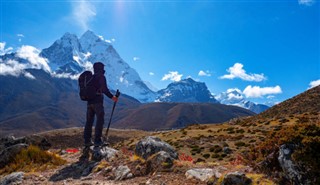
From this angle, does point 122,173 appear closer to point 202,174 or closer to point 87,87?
point 202,174

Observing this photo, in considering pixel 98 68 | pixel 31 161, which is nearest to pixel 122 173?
pixel 98 68

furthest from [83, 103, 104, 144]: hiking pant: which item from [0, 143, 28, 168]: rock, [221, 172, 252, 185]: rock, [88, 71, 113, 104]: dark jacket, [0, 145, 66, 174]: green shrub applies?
[221, 172, 252, 185]: rock

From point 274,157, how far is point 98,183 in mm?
5560

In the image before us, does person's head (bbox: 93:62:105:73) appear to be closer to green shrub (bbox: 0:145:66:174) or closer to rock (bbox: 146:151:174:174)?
green shrub (bbox: 0:145:66:174)

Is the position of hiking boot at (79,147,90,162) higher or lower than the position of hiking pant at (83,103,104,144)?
lower

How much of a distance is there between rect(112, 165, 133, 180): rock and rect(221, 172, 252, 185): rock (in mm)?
4019

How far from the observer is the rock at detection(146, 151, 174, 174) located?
10057mm

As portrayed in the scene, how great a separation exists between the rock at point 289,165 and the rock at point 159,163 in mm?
4098

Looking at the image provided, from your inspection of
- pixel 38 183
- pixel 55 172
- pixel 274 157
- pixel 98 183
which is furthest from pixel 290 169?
pixel 55 172

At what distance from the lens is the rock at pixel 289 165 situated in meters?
6.32

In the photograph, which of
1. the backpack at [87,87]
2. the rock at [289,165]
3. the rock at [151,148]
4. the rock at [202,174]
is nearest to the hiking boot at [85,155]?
the backpack at [87,87]

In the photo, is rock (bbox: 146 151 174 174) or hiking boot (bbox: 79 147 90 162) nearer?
rock (bbox: 146 151 174 174)

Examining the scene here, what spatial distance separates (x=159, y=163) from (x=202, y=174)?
1886 millimetres

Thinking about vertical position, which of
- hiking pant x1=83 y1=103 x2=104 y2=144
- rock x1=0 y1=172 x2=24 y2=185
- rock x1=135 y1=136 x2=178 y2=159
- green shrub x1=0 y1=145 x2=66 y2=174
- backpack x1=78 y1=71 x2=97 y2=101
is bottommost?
rock x1=0 y1=172 x2=24 y2=185
